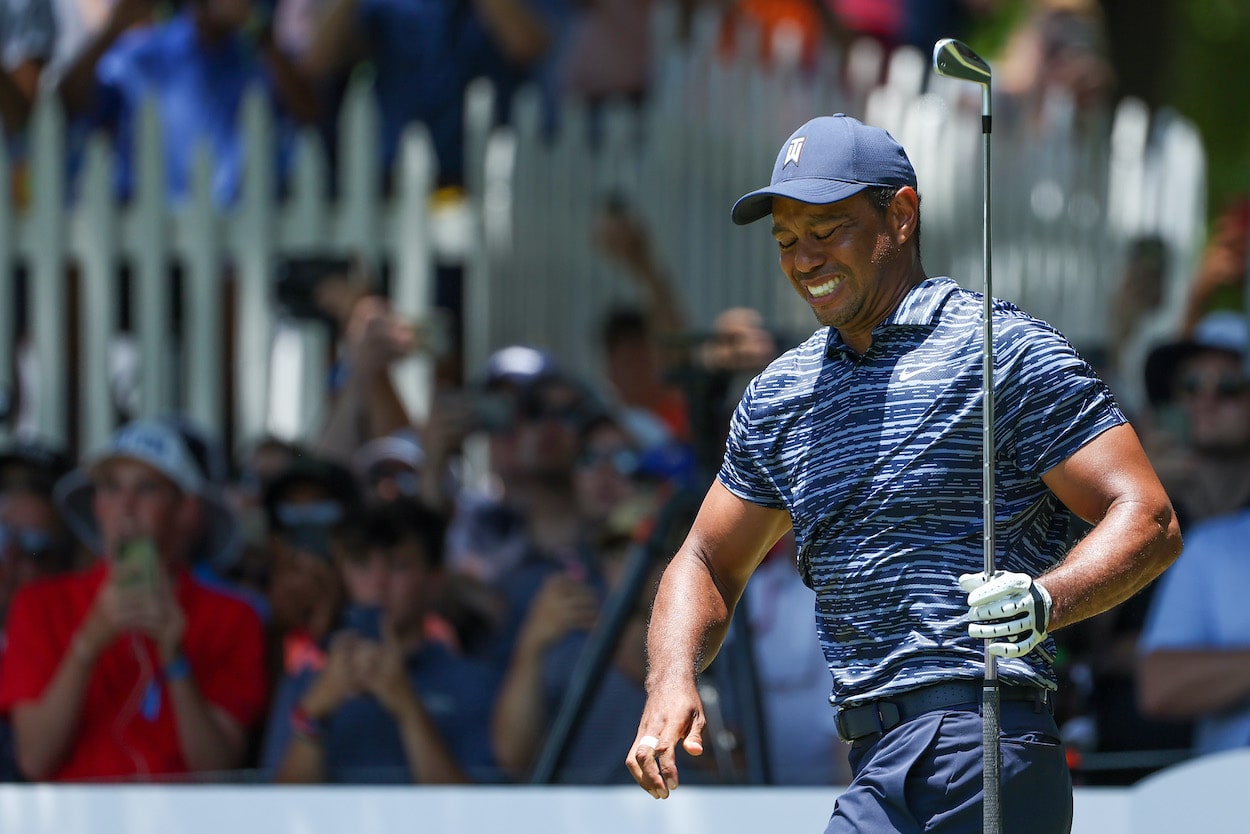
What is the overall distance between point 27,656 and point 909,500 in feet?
11.0

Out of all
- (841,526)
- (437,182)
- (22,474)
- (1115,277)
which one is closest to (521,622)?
(22,474)

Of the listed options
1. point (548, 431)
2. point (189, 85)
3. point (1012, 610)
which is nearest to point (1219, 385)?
point (548, 431)

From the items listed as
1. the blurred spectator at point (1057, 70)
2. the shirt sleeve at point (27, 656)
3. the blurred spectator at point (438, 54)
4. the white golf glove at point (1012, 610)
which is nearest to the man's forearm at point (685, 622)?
the white golf glove at point (1012, 610)

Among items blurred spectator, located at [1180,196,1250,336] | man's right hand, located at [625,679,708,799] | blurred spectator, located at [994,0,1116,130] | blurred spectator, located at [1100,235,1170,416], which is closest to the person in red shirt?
man's right hand, located at [625,679,708,799]

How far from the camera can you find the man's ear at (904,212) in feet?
9.75

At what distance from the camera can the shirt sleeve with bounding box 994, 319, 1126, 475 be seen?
9.23 feet

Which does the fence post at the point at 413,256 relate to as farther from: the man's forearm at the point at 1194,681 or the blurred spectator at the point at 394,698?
the man's forearm at the point at 1194,681

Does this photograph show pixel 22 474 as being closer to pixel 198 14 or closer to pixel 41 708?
pixel 41 708

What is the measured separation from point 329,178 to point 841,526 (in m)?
5.04

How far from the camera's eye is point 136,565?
5387 mm

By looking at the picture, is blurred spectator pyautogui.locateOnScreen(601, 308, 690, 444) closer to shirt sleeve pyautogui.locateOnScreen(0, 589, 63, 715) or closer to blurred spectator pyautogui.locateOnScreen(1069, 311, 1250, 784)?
blurred spectator pyautogui.locateOnScreen(1069, 311, 1250, 784)

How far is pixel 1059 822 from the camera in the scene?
286cm

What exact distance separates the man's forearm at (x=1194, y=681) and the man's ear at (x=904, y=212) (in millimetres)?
2580

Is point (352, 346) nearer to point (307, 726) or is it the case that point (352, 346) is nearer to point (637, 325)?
point (637, 325)
